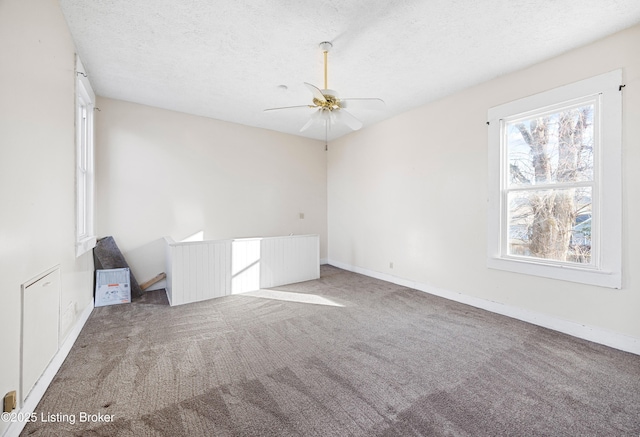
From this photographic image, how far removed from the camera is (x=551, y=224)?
9.29 feet

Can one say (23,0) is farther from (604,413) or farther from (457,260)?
(457,260)

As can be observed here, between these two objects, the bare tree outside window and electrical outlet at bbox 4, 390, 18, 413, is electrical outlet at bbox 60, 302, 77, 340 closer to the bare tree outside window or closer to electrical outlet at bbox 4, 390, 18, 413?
electrical outlet at bbox 4, 390, 18, 413

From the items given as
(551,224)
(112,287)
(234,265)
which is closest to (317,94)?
(234,265)

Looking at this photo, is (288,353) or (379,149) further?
(379,149)

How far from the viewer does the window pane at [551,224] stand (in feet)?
8.55

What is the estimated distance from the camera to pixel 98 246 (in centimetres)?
358

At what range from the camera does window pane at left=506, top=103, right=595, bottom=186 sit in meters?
2.59

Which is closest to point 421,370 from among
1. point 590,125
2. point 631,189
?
point 631,189

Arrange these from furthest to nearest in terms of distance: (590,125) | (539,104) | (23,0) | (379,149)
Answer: (379,149) → (539,104) → (590,125) → (23,0)

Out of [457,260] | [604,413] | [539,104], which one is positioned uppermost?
[539,104]

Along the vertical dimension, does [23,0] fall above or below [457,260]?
above

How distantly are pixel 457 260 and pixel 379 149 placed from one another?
7.39 feet

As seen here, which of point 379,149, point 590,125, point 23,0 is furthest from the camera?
point 379,149

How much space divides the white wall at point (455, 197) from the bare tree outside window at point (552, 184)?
0.27 meters
